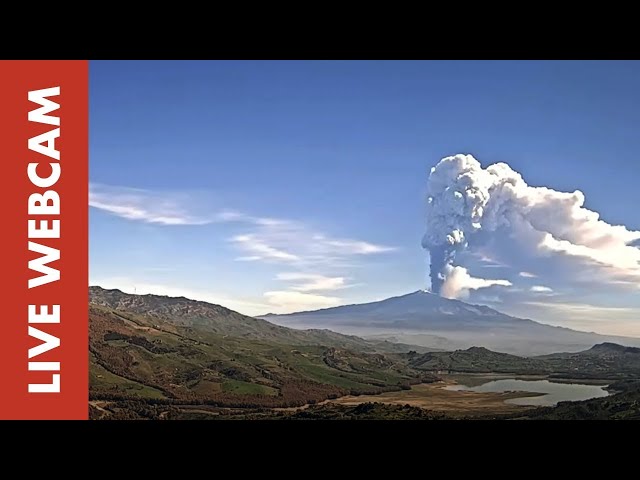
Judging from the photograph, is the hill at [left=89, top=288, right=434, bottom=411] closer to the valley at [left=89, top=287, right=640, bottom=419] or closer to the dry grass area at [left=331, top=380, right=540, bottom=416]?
the valley at [left=89, top=287, right=640, bottom=419]

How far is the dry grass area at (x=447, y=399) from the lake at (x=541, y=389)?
2359 mm

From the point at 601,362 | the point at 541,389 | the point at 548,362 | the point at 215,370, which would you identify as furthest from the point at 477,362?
the point at 215,370

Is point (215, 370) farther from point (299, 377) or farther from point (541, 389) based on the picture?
point (541, 389)

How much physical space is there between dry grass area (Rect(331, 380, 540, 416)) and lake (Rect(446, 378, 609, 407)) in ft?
7.74

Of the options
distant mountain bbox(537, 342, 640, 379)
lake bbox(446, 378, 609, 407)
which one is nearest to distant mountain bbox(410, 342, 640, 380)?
distant mountain bbox(537, 342, 640, 379)

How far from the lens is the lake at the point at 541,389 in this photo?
7700 centimetres

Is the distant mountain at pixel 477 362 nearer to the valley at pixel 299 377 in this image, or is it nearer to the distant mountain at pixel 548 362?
the distant mountain at pixel 548 362

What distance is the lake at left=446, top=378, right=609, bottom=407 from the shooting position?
253 ft

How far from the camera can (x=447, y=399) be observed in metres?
90.9
